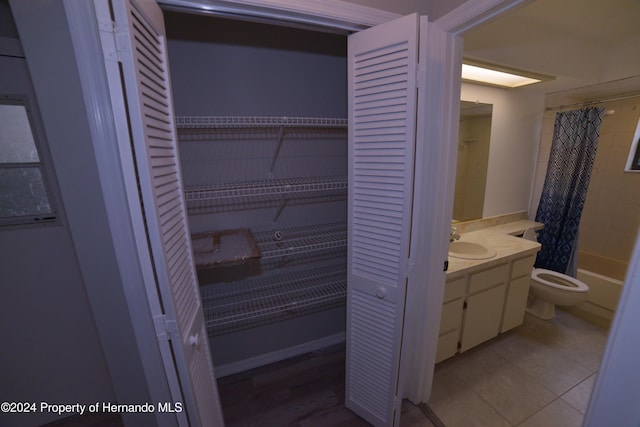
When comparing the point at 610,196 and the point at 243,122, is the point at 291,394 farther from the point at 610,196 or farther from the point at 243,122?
the point at 610,196

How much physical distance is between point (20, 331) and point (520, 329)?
12.0 feet

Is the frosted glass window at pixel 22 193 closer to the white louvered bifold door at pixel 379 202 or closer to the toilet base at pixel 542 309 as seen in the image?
the white louvered bifold door at pixel 379 202

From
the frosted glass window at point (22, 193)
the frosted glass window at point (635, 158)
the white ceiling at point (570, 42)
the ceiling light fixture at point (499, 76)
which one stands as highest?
the white ceiling at point (570, 42)

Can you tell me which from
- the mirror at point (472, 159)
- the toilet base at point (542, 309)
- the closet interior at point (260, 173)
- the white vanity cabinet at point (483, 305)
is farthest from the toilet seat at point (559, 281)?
the closet interior at point (260, 173)

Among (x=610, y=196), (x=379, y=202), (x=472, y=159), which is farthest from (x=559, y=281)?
(x=379, y=202)

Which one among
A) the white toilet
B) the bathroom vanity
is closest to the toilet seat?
the white toilet

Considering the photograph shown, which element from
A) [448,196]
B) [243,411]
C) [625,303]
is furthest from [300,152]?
[243,411]

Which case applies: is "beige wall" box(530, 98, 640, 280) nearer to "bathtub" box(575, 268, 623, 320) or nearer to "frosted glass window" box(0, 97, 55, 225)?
"bathtub" box(575, 268, 623, 320)

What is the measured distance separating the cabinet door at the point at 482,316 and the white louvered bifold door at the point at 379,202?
863 millimetres

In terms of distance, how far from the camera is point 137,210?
67 cm

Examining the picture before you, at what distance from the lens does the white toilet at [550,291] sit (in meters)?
2.17

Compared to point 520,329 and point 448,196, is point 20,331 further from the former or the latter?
point 520,329

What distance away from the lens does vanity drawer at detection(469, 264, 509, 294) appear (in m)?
1.75

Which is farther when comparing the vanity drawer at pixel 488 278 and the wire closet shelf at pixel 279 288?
the vanity drawer at pixel 488 278
